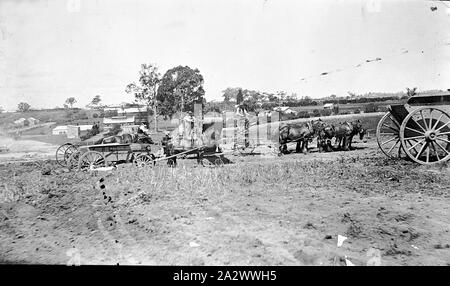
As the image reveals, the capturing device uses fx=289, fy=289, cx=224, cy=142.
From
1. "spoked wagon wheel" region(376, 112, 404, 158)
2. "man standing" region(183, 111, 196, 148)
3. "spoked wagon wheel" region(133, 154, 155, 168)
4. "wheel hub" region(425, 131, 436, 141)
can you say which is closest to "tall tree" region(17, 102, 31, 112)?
"spoked wagon wheel" region(133, 154, 155, 168)

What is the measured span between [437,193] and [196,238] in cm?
381

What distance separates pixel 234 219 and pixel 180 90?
352 centimetres

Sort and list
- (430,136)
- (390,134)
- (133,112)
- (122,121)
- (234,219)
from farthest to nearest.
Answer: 1. (122,121)
2. (133,112)
3. (390,134)
4. (430,136)
5. (234,219)

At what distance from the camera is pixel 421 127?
5793 mm

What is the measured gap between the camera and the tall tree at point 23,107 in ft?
16.0

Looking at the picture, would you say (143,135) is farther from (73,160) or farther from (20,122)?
(20,122)

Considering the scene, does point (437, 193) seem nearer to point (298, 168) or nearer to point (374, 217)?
point (374, 217)

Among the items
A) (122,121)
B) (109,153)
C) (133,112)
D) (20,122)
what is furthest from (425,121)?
(20,122)

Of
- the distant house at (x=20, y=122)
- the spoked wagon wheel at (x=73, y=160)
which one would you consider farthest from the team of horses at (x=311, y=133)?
the distant house at (x=20, y=122)

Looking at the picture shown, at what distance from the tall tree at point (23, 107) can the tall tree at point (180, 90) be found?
243cm

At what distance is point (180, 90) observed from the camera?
6434 millimetres

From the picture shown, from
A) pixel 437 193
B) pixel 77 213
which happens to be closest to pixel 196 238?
pixel 77 213

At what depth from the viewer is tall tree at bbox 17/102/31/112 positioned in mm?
4884

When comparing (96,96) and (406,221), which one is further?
(96,96)
